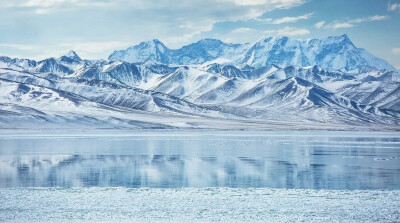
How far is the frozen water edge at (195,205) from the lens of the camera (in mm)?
19234

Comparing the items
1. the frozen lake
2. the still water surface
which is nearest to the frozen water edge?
the frozen lake

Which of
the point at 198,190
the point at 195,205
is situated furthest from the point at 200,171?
the point at 195,205

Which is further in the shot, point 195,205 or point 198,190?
point 198,190

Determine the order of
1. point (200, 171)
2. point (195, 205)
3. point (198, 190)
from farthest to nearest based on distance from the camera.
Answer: point (200, 171) → point (198, 190) → point (195, 205)

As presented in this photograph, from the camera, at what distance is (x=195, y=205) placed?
70.6ft

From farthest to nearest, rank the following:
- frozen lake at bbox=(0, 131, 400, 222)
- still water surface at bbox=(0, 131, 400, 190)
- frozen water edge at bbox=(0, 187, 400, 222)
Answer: still water surface at bbox=(0, 131, 400, 190) → frozen lake at bbox=(0, 131, 400, 222) → frozen water edge at bbox=(0, 187, 400, 222)

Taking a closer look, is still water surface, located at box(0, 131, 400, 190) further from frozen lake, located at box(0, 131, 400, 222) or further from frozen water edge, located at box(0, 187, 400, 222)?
frozen water edge, located at box(0, 187, 400, 222)

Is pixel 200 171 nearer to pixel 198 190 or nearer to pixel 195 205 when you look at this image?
pixel 198 190

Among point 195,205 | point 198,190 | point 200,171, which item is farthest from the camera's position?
point 200,171

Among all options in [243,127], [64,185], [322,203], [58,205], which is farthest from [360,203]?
[243,127]

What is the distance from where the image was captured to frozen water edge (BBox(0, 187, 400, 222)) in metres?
19.2

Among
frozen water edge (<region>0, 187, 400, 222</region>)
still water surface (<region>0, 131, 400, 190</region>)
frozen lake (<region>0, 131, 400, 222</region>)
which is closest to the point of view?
frozen water edge (<region>0, 187, 400, 222</region>)

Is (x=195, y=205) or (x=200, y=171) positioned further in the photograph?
(x=200, y=171)

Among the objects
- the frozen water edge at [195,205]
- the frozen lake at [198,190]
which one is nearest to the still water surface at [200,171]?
the frozen lake at [198,190]
